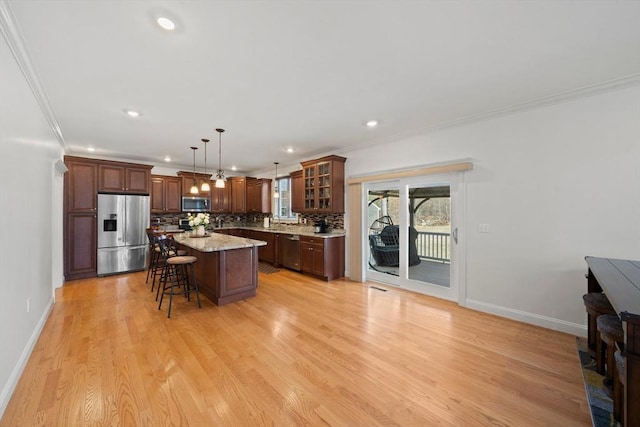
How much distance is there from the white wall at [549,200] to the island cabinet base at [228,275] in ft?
10.6


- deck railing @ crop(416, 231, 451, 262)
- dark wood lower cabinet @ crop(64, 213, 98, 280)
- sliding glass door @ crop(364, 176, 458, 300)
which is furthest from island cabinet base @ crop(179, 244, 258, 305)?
deck railing @ crop(416, 231, 451, 262)

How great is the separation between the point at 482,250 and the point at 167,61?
166 inches

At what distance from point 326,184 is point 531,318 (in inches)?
148

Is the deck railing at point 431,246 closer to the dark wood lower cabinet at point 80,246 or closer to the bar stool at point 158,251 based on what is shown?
the bar stool at point 158,251

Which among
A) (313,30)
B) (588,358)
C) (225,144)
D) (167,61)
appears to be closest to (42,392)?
(167,61)

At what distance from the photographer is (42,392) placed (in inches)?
75.4

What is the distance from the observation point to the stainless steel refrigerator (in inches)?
206

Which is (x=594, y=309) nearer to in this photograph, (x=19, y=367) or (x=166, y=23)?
(x=166, y=23)

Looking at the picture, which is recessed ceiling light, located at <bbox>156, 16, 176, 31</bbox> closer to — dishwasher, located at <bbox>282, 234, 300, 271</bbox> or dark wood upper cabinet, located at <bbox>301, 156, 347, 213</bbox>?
dark wood upper cabinet, located at <bbox>301, 156, 347, 213</bbox>

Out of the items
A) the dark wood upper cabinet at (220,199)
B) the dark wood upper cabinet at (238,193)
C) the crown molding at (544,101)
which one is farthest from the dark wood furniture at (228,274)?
the dark wood upper cabinet at (238,193)

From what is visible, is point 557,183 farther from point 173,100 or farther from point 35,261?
point 35,261

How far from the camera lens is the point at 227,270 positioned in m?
3.74

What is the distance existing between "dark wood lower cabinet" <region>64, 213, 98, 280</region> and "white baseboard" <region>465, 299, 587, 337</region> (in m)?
6.94

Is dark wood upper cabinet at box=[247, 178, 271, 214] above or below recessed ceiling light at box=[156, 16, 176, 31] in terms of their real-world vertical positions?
below
